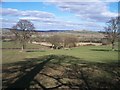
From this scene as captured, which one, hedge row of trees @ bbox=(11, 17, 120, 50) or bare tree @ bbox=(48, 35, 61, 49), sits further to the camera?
bare tree @ bbox=(48, 35, 61, 49)

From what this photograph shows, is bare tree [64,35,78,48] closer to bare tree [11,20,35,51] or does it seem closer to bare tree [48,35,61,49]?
bare tree [48,35,61,49]

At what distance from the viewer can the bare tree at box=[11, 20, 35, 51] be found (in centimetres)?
6588

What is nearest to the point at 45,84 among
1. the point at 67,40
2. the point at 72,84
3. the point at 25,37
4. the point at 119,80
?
the point at 72,84

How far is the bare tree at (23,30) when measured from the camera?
65875 mm

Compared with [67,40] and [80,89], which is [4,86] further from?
[67,40]

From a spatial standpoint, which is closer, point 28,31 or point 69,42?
point 28,31

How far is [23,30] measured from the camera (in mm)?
66562

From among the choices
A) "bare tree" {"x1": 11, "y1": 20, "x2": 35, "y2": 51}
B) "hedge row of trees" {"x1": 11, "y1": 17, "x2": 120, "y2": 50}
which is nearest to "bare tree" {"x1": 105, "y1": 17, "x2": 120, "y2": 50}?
"hedge row of trees" {"x1": 11, "y1": 17, "x2": 120, "y2": 50}

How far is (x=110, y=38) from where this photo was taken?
6906cm

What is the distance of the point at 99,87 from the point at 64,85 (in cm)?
216

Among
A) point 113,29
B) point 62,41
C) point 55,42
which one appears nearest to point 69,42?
point 62,41

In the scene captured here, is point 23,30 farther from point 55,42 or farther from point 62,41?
point 62,41

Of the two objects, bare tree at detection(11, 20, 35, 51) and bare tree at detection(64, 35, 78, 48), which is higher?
bare tree at detection(11, 20, 35, 51)

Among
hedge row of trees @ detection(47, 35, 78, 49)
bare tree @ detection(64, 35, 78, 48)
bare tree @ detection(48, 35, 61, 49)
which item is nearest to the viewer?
bare tree @ detection(48, 35, 61, 49)
